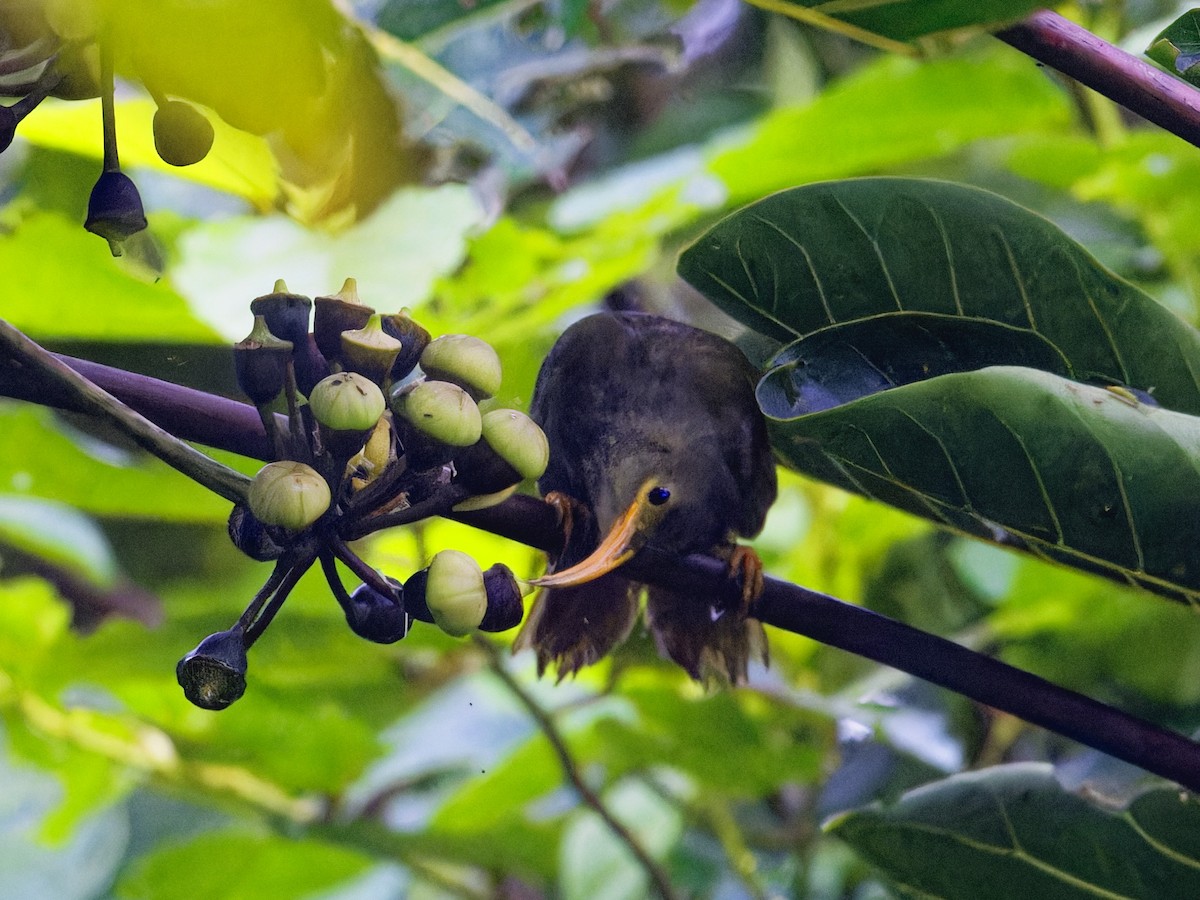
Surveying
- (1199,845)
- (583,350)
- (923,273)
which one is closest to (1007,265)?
(923,273)

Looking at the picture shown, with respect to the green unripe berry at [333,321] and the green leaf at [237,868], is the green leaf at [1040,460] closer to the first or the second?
the green unripe berry at [333,321]

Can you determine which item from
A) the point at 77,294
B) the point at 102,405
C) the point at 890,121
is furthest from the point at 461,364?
the point at 890,121

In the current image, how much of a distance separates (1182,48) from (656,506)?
14.7 inches

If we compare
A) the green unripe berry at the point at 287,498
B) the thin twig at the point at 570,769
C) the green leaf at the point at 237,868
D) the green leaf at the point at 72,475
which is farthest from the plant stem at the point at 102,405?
the green leaf at the point at 237,868

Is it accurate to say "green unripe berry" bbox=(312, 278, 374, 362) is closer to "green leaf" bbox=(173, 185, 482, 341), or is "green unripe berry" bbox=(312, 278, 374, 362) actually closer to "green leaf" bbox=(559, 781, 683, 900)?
"green leaf" bbox=(173, 185, 482, 341)

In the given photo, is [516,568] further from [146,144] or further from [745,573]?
[146,144]

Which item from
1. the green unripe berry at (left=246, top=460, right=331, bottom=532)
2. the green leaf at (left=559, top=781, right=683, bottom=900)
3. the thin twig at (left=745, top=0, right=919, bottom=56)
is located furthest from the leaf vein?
the green leaf at (left=559, top=781, right=683, bottom=900)

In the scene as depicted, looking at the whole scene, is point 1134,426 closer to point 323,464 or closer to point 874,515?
point 323,464

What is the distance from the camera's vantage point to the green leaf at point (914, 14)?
54 cm

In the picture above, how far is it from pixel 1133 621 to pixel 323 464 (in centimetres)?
96

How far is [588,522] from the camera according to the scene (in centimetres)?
67

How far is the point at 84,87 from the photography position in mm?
463

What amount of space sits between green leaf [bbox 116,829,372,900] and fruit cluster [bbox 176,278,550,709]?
762 mm

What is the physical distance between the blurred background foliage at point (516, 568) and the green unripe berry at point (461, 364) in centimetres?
21
